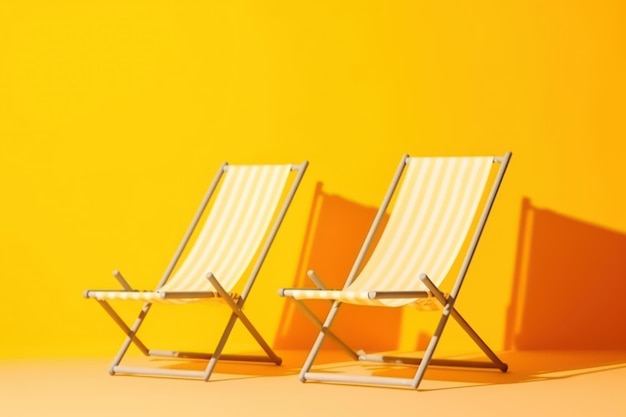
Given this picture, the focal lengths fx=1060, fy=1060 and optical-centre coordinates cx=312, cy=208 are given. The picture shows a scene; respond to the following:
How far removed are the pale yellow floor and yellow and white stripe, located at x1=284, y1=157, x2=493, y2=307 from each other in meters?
0.39

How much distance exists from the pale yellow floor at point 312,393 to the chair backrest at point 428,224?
0.39m

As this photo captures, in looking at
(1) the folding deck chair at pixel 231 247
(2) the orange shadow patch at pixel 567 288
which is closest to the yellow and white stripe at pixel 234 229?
(1) the folding deck chair at pixel 231 247

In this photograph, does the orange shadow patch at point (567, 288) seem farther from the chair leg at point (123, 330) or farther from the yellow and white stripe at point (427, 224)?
the chair leg at point (123, 330)

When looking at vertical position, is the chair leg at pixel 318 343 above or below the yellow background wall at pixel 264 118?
below

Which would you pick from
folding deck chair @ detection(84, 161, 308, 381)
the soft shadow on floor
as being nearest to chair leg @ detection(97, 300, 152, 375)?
folding deck chair @ detection(84, 161, 308, 381)

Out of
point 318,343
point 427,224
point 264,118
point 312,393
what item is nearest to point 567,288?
point 427,224

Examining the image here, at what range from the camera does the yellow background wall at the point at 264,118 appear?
5.08 m

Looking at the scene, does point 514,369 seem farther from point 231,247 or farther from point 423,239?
point 231,247

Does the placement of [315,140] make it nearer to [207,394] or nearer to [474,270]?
[474,270]

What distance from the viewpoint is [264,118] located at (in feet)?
17.4

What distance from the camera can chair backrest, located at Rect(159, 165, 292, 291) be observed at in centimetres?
439

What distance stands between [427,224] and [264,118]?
53.1 inches

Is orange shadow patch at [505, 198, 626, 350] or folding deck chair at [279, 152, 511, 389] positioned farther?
orange shadow patch at [505, 198, 626, 350]

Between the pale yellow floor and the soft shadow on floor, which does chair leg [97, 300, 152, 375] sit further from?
the soft shadow on floor
